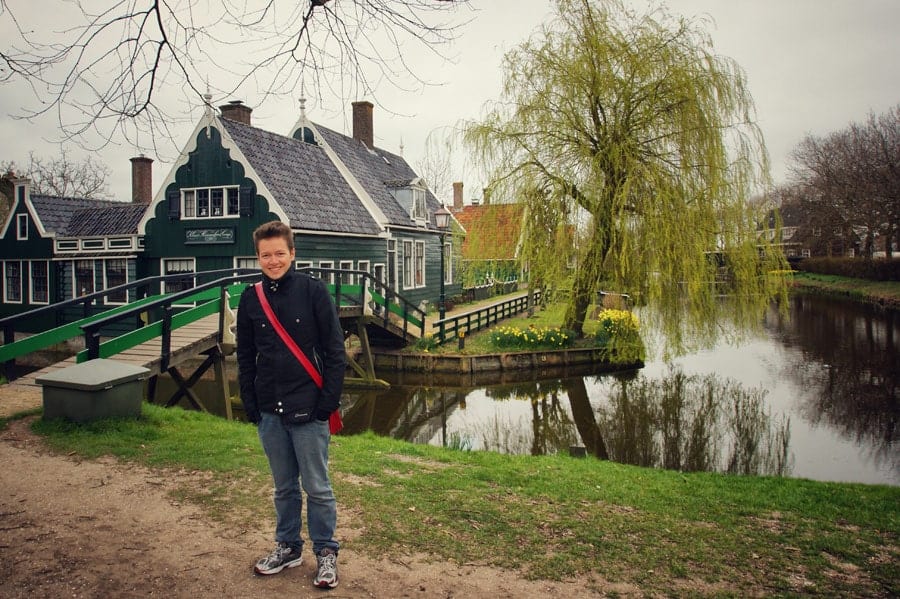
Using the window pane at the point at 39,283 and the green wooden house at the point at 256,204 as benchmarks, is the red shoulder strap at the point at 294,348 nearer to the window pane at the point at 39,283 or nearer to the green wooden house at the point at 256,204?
the green wooden house at the point at 256,204

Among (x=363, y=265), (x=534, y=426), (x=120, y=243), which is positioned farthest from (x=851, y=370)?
(x=120, y=243)

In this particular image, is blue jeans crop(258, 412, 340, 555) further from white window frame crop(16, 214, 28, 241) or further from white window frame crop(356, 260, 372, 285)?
white window frame crop(16, 214, 28, 241)

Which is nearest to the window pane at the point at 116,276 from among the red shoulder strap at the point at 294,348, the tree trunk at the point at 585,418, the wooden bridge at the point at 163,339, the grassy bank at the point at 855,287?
the wooden bridge at the point at 163,339

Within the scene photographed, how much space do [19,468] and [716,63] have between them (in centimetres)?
Result: 1500

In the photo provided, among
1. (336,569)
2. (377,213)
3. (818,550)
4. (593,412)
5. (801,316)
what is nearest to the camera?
(336,569)

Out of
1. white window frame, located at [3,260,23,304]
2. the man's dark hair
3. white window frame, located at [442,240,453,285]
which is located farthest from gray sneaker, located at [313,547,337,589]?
white window frame, located at [442,240,453,285]

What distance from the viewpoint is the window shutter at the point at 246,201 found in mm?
18047

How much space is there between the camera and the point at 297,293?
364 centimetres

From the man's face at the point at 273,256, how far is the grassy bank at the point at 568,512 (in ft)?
6.02

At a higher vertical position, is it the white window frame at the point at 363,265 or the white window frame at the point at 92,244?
the white window frame at the point at 92,244

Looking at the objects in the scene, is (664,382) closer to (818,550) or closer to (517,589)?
(818,550)

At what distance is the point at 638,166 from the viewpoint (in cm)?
1473

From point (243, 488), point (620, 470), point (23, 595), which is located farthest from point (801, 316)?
point (23, 595)

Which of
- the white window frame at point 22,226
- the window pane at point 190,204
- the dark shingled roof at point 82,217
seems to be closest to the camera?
the window pane at point 190,204
